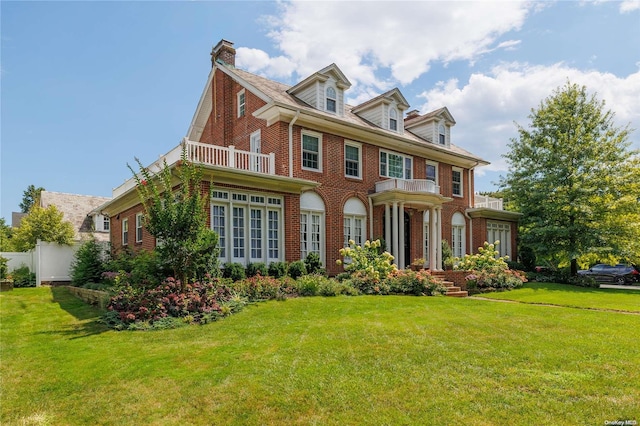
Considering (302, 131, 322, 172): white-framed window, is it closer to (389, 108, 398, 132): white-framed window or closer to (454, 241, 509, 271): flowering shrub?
(389, 108, 398, 132): white-framed window

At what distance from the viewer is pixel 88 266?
16688 millimetres

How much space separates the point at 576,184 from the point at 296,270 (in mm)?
15320

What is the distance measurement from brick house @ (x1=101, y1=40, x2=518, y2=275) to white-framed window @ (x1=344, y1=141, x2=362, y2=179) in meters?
0.04

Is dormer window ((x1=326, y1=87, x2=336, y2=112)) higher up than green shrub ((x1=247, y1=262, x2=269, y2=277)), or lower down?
higher up

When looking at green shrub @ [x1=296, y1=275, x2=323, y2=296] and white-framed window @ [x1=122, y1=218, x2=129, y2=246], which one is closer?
green shrub @ [x1=296, y1=275, x2=323, y2=296]

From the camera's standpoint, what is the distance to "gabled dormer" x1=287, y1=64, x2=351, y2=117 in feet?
59.2

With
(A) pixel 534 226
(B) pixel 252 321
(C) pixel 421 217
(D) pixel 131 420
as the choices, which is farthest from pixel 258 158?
(A) pixel 534 226

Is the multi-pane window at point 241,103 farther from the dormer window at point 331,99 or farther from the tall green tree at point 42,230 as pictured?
the tall green tree at point 42,230

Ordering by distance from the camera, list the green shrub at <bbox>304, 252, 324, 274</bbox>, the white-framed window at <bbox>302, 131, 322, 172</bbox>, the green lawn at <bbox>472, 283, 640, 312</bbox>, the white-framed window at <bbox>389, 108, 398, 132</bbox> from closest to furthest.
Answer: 1. the green lawn at <bbox>472, 283, 640, 312</bbox>
2. the green shrub at <bbox>304, 252, 324, 274</bbox>
3. the white-framed window at <bbox>302, 131, 322, 172</bbox>
4. the white-framed window at <bbox>389, 108, 398, 132</bbox>

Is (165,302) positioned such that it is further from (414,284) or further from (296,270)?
(414,284)

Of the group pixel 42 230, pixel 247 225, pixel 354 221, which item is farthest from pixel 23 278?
pixel 354 221

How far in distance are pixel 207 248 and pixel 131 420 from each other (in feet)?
20.5

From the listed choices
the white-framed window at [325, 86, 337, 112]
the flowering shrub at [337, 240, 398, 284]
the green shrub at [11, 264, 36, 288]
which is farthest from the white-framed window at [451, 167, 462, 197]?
the green shrub at [11, 264, 36, 288]

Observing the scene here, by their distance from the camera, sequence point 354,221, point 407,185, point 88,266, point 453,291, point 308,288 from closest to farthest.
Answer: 1. point 308,288
2. point 453,291
3. point 88,266
4. point 354,221
5. point 407,185
